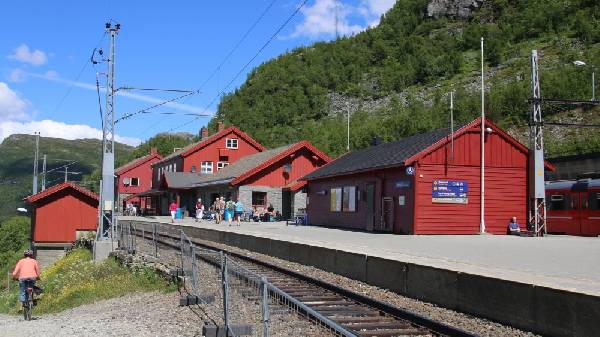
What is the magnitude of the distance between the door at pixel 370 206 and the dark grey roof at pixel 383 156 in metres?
0.99

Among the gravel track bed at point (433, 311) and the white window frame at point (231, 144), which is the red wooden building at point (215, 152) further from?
the gravel track bed at point (433, 311)

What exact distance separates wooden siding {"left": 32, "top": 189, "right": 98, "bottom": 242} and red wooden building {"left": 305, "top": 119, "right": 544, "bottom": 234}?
17.4 metres

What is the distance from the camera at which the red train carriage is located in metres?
27.9

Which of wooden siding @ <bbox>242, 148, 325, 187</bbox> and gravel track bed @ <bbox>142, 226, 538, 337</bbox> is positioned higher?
wooden siding @ <bbox>242, 148, 325, 187</bbox>

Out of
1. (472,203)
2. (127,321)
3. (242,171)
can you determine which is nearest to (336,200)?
(472,203)

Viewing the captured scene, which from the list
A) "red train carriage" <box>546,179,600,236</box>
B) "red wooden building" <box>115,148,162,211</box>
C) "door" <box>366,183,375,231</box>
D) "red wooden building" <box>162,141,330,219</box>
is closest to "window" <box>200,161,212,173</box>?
"red wooden building" <box>162,141,330,219</box>

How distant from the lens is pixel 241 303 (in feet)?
27.7

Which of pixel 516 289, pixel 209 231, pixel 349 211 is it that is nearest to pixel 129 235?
pixel 209 231

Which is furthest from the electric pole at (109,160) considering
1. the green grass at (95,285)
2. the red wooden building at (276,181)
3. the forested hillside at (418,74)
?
the forested hillside at (418,74)

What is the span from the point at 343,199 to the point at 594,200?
12314 mm

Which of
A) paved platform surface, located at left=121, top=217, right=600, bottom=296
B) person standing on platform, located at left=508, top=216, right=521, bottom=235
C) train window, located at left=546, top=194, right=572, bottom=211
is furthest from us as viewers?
train window, located at left=546, top=194, right=572, bottom=211

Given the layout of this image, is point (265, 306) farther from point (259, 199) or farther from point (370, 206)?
point (259, 199)

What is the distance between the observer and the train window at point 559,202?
29828 mm

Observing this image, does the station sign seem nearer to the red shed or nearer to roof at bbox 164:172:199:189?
the red shed
